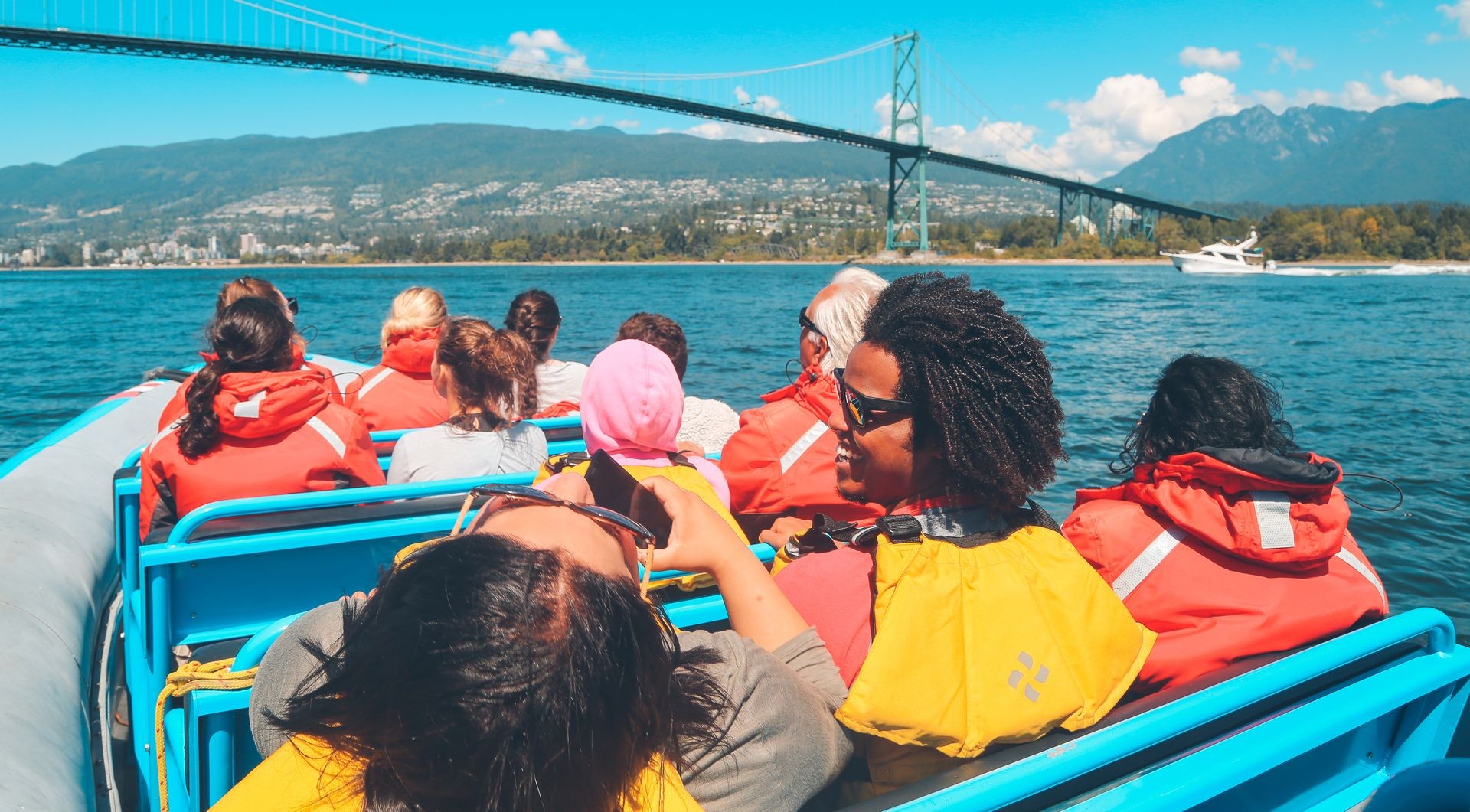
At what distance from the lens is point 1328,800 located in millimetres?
1326

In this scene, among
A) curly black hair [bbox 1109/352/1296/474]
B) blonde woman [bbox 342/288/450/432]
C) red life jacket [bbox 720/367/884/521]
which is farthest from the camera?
blonde woman [bbox 342/288/450/432]

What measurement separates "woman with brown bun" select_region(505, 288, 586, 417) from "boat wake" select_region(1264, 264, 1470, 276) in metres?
41.9

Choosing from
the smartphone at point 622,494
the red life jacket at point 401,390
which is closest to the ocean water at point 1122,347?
the red life jacket at point 401,390

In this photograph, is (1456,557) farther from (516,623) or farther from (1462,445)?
(516,623)

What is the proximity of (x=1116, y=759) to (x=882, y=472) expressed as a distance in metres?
0.41

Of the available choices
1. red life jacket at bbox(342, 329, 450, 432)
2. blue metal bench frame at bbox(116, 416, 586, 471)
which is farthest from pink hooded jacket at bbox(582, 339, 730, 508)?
red life jacket at bbox(342, 329, 450, 432)

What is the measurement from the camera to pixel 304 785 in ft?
2.24

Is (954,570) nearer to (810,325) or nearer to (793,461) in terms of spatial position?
(793,461)

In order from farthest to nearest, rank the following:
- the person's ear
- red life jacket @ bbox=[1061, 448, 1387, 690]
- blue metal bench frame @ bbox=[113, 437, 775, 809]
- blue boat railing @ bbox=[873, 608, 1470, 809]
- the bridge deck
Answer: the bridge deck → the person's ear → blue metal bench frame @ bbox=[113, 437, 775, 809] → red life jacket @ bbox=[1061, 448, 1387, 690] → blue boat railing @ bbox=[873, 608, 1470, 809]

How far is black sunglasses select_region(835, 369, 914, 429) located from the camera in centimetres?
115

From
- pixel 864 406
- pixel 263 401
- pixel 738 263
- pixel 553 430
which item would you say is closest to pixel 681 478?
pixel 864 406

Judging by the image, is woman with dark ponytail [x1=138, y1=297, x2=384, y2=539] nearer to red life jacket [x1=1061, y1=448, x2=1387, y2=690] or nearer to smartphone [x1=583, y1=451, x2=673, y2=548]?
smartphone [x1=583, y1=451, x2=673, y2=548]

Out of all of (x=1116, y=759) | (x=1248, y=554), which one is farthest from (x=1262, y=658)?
(x=1116, y=759)

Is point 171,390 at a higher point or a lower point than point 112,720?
higher
